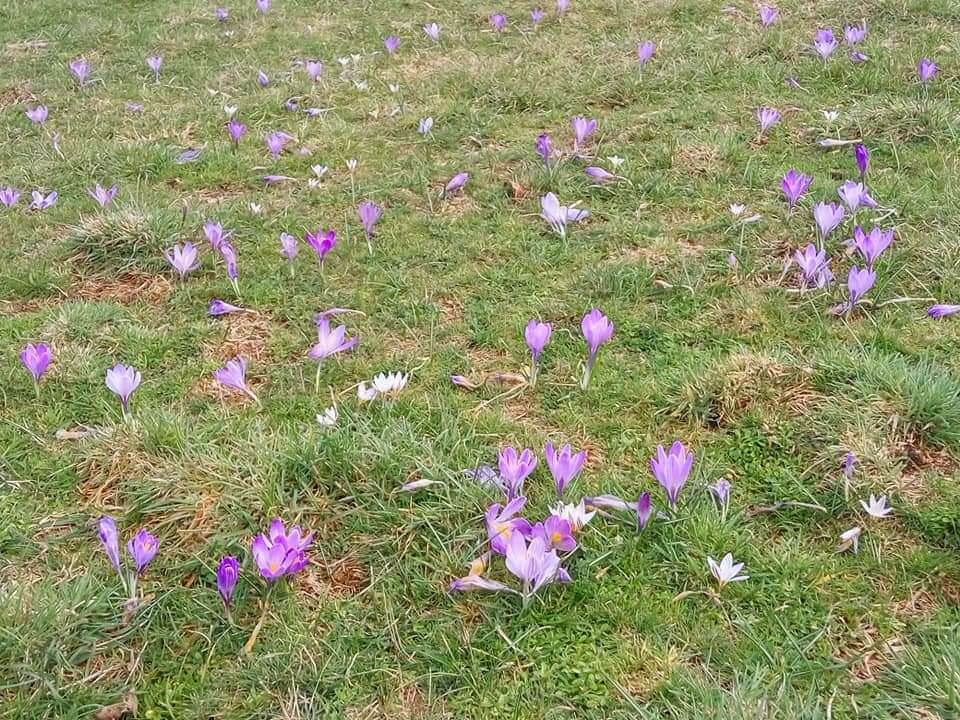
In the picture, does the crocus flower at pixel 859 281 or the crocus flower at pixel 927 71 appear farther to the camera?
the crocus flower at pixel 927 71

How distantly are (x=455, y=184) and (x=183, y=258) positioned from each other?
4.59ft

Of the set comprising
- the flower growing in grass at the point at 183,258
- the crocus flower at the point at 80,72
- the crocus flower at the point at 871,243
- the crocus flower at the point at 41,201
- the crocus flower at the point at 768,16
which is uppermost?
the crocus flower at the point at 871,243

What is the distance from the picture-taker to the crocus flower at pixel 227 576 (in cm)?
213

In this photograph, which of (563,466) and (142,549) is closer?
(142,549)

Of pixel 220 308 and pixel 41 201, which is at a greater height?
pixel 220 308

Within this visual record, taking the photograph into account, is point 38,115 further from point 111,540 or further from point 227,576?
point 227,576

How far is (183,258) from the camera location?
3691 millimetres

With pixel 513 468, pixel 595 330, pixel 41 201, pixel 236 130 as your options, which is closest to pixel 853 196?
pixel 595 330

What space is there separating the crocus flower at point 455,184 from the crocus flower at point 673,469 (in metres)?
2.33

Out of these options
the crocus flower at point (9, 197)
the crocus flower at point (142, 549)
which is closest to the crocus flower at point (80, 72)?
the crocus flower at point (9, 197)

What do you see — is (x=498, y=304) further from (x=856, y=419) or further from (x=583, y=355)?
(x=856, y=419)

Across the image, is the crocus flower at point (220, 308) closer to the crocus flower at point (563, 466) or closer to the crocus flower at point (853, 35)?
the crocus flower at point (563, 466)

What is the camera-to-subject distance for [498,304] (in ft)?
11.5

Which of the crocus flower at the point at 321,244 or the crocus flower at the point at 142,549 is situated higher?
the crocus flower at the point at 142,549
